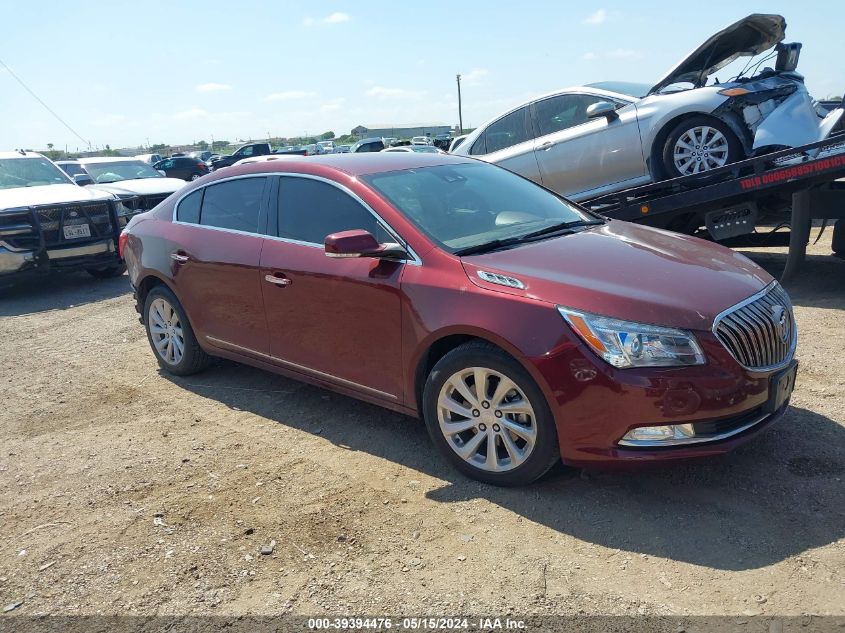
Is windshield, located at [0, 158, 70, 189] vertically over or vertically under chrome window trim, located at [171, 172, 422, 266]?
over

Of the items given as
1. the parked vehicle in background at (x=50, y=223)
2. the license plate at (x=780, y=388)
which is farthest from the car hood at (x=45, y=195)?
the license plate at (x=780, y=388)

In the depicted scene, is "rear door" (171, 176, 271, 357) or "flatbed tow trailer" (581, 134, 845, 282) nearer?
"rear door" (171, 176, 271, 357)

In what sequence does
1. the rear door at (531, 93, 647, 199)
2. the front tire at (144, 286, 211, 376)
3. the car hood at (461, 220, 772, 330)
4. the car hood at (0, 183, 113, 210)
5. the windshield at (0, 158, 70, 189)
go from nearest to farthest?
the car hood at (461, 220, 772, 330) → the front tire at (144, 286, 211, 376) → the rear door at (531, 93, 647, 199) → the car hood at (0, 183, 113, 210) → the windshield at (0, 158, 70, 189)

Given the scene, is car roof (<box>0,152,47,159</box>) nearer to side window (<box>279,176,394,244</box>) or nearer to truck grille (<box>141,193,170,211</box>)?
truck grille (<box>141,193,170,211</box>)

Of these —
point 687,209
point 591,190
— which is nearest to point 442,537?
point 687,209

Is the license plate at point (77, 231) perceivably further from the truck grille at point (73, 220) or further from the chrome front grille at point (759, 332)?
the chrome front grille at point (759, 332)

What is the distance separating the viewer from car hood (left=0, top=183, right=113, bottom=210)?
9.45m

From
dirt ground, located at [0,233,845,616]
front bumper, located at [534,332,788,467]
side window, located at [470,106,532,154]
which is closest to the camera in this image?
dirt ground, located at [0,233,845,616]

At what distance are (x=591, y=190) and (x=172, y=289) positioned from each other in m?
4.65

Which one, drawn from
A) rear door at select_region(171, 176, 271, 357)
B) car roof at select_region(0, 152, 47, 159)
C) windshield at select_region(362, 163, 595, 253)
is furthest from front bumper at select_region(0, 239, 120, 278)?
windshield at select_region(362, 163, 595, 253)

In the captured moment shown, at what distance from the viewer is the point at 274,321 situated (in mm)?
4621

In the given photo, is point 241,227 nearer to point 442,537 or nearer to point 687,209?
point 442,537

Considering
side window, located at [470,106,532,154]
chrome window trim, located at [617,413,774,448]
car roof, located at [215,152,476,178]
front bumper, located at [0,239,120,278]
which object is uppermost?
side window, located at [470,106,532,154]

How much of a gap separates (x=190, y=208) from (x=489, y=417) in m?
3.13
